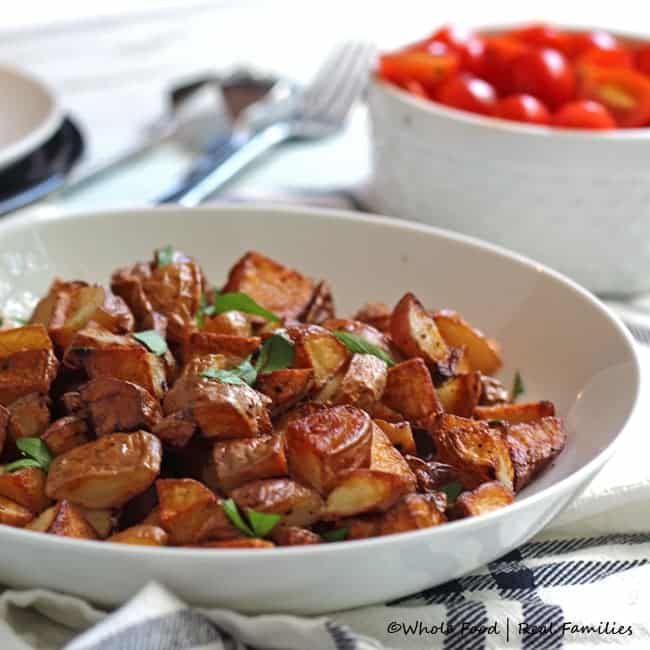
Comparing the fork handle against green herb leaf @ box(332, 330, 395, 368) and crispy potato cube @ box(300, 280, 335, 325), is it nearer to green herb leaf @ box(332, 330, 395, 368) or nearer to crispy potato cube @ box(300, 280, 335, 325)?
crispy potato cube @ box(300, 280, 335, 325)

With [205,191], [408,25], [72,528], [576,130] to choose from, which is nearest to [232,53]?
[408,25]

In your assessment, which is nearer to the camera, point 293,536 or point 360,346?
point 293,536

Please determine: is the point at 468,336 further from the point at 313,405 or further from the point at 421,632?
the point at 421,632

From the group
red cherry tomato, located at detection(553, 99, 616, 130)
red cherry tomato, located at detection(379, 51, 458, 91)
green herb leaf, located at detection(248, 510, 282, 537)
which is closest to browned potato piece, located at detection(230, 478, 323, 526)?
green herb leaf, located at detection(248, 510, 282, 537)

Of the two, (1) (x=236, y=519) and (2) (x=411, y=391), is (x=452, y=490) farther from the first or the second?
(1) (x=236, y=519)

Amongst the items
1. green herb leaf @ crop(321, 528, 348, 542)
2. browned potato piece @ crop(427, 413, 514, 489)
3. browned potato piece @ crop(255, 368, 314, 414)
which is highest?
browned potato piece @ crop(255, 368, 314, 414)

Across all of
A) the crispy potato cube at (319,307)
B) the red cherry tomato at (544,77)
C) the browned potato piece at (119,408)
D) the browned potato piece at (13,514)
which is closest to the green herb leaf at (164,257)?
the crispy potato cube at (319,307)

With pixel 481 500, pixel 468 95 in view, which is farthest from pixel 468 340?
pixel 468 95
